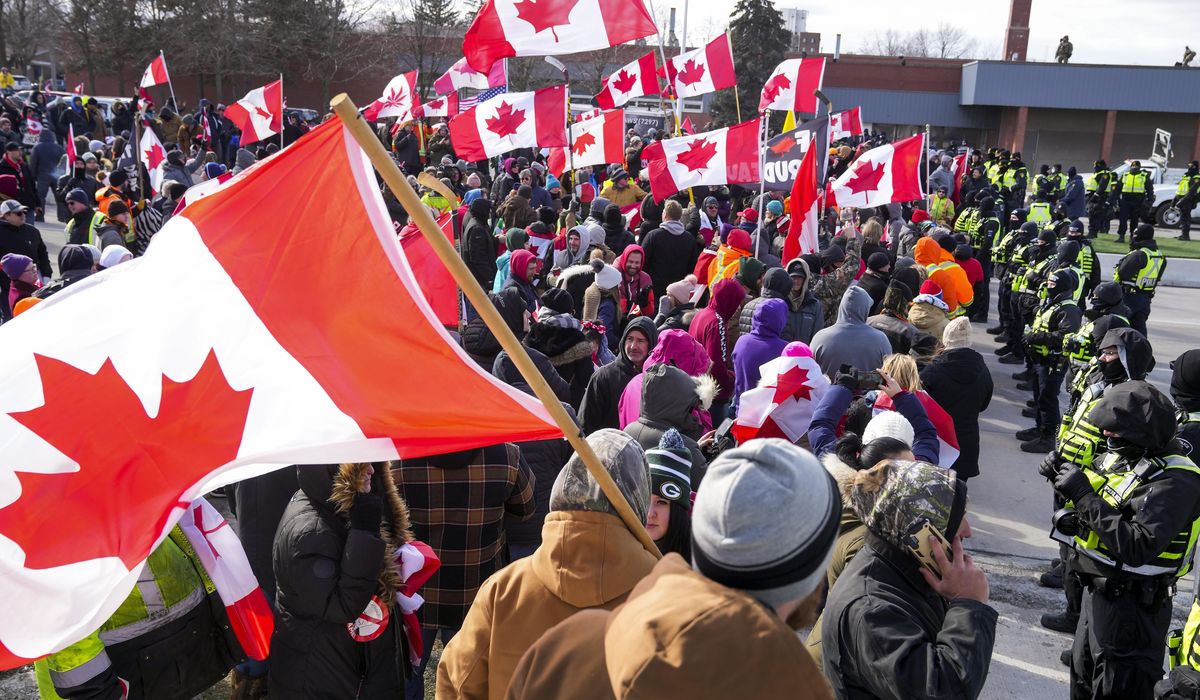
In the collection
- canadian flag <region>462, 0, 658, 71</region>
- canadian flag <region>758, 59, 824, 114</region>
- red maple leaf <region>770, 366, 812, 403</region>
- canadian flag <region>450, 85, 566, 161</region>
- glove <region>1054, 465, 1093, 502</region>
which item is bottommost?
glove <region>1054, 465, 1093, 502</region>

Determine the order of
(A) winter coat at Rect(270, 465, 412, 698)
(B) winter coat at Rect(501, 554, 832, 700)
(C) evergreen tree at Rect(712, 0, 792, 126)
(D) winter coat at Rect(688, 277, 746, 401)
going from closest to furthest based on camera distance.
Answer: (B) winter coat at Rect(501, 554, 832, 700), (A) winter coat at Rect(270, 465, 412, 698), (D) winter coat at Rect(688, 277, 746, 401), (C) evergreen tree at Rect(712, 0, 792, 126)

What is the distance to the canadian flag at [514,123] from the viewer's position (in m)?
12.1

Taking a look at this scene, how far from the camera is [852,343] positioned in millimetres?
6055

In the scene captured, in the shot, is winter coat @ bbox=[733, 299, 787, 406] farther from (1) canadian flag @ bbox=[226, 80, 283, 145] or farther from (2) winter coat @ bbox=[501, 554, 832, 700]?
(1) canadian flag @ bbox=[226, 80, 283, 145]

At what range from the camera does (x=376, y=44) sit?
1831 inches

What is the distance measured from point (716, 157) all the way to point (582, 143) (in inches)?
130

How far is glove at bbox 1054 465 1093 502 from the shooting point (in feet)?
13.3

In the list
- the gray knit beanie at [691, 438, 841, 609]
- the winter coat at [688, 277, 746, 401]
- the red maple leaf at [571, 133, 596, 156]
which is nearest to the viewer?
the gray knit beanie at [691, 438, 841, 609]

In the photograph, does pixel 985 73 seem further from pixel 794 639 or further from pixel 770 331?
pixel 794 639

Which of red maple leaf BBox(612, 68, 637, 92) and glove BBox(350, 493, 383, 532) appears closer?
glove BBox(350, 493, 383, 532)

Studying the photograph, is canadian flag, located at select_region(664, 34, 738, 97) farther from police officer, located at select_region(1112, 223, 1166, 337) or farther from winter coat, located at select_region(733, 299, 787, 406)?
winter coat, located at select_region(733, 299, 787, 406)

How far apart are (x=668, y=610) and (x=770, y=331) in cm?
478

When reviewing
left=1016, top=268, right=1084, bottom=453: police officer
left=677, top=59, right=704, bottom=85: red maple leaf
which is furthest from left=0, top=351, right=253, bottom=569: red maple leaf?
left=677, top=59, right=704, bottom=85: red maple leaf

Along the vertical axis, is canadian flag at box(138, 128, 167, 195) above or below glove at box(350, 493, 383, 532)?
above
